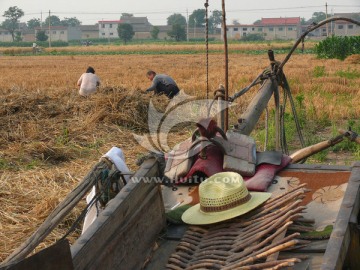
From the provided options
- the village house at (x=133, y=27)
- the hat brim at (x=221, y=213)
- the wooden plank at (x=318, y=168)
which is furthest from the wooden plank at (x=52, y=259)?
the village house at (x=133, y=27)

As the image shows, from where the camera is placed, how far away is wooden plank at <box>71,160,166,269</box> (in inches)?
107

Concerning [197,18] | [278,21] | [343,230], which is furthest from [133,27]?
[343,230]

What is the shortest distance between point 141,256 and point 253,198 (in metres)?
0.72

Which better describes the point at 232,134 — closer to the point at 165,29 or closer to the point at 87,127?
the point at 87,127

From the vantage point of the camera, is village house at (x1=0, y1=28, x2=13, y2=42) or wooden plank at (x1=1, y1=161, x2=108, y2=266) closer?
wooden plank at (x1=1, y1=161, x2=108, y2=266)

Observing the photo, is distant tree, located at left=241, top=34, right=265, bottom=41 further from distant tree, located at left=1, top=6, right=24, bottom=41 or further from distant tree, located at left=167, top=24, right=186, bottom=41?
distant tree, located at left=1, top=6, right=24, bottom=41

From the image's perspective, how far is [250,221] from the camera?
3.36 m

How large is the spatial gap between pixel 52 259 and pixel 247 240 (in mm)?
1165

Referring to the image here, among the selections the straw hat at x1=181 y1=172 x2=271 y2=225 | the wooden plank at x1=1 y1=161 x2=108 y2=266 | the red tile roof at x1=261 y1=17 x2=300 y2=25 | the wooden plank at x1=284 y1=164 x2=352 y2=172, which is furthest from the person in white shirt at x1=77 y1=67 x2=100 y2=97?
the red tile roof at x1=261 y1=17 x2=300 y2=25

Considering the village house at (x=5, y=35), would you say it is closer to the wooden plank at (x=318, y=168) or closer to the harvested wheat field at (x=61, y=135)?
the harvested wheat field at (x=61, y=135)

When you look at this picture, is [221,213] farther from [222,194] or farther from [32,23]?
[32,23]

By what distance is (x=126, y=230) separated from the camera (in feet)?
10.2

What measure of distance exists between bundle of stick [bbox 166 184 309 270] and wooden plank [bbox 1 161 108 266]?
0.60 m

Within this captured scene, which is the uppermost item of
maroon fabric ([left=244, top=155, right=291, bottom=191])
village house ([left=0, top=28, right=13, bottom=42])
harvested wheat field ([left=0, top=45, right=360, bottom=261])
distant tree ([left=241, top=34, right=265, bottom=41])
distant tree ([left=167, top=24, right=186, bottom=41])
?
village house ([left=0, top=28, right=13, bottom=42])
